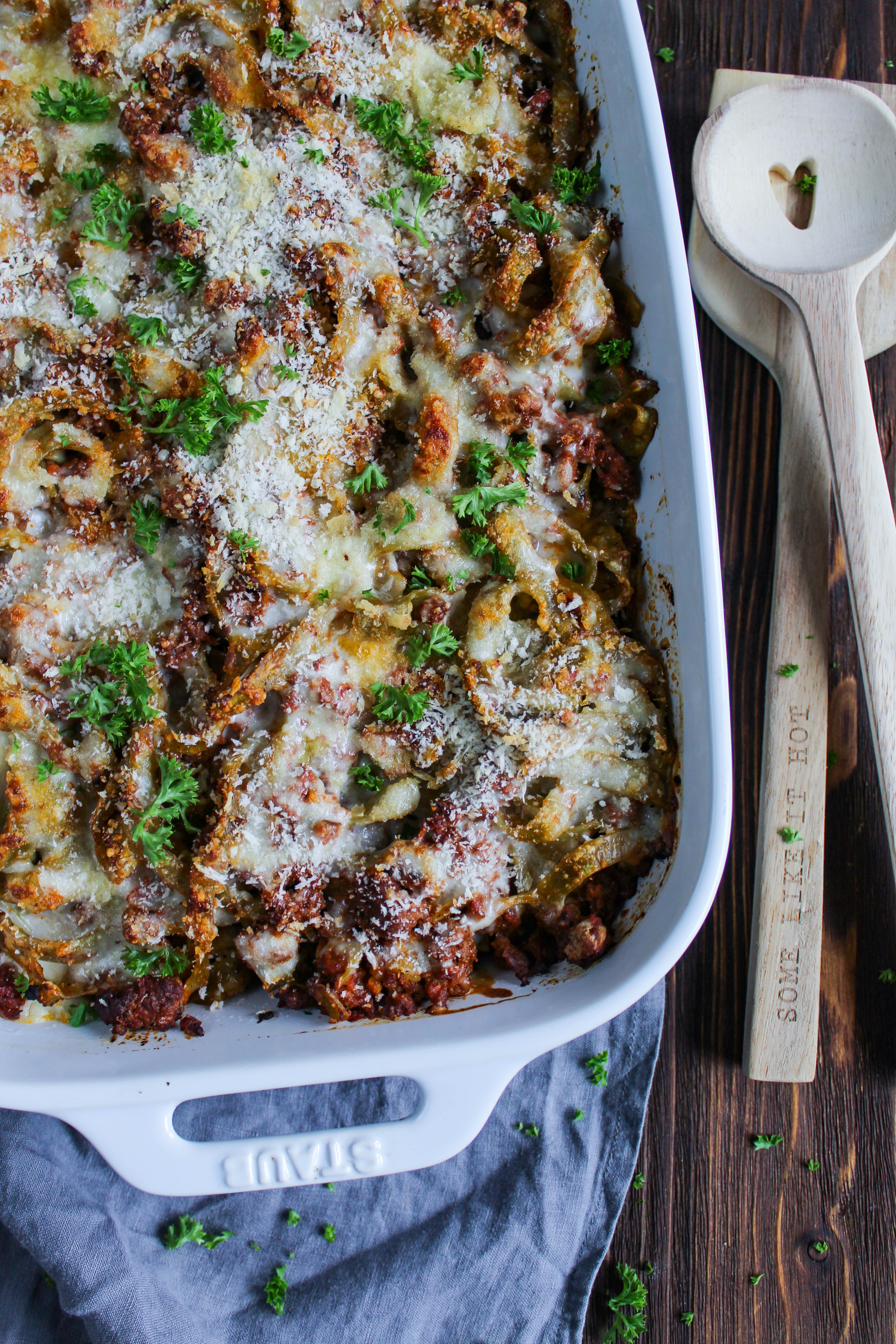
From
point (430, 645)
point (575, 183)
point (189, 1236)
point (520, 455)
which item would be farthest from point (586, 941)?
point (575, 183)

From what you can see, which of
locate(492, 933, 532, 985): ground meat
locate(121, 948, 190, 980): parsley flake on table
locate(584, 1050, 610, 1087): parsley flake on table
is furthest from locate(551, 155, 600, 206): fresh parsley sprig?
locate(584, 1050, 610, 1087): parsley flake on table

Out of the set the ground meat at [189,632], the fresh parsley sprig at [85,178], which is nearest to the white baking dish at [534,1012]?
the ground meat at [189,632]

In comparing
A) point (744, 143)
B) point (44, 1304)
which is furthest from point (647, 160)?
point (44, 1304)

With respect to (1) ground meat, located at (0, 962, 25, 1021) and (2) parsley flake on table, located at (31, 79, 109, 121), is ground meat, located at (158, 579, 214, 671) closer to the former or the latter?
(1) ground meat, located at (0, 962, 25, 1021)

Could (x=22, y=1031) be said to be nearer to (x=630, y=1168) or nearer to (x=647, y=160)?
(x=630, y=1168)

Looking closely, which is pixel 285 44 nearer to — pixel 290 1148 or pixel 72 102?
pixel 72 102

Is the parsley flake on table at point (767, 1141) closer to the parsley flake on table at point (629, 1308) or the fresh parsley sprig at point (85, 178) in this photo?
the parsley flake on table at point (629, 1308)
